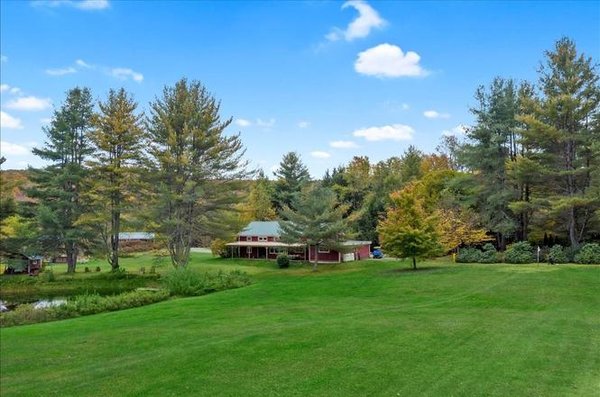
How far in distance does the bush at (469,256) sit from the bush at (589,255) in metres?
6.38

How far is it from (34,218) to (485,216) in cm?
3701

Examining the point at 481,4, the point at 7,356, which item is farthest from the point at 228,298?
the point at 481,4

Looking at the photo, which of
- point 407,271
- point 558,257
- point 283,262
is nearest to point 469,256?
point 558,257

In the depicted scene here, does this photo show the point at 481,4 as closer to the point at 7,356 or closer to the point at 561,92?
the point at 561,92

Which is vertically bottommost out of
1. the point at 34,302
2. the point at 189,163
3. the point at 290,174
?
the point at 34,302

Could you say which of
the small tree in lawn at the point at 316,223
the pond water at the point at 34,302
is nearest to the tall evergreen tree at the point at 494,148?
the small tree in lawn at the point at 316,223

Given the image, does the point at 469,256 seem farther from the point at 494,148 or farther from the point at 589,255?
the point at 494,148

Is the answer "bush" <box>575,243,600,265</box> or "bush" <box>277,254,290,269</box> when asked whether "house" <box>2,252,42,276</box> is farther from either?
"bush" <box>575,243,600,265</box>

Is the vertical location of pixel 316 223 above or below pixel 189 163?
below

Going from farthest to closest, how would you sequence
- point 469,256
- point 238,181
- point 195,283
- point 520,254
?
1. point 238,181
2. point 469,256
3. point 520,254
4. point 195,283

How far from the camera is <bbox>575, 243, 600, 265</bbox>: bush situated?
27.7 metres

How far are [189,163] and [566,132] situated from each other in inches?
1022

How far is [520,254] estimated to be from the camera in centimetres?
3086

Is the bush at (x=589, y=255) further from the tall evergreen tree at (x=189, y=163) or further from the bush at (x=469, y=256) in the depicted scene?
the tall evergreen tree at (x=189, y=163)
